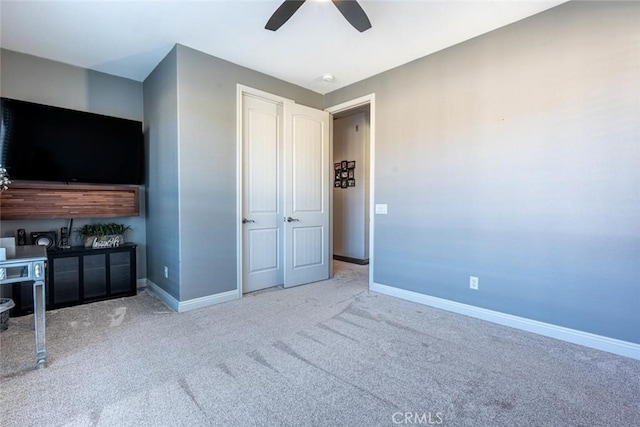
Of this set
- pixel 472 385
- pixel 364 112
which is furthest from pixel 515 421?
pixel 364 112

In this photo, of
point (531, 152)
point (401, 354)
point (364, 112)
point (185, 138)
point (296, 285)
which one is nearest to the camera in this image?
point (401, 354)

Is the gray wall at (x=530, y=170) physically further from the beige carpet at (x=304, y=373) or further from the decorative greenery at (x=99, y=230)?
the decorative greenery at (x=99, y=230)

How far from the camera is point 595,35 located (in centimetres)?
221

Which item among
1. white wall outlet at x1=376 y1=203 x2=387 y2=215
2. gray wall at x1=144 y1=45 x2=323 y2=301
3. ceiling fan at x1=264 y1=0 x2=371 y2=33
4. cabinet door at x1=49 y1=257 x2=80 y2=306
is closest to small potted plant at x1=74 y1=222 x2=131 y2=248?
cabinet door at x1=49 y1=257 x2=80 y2=306

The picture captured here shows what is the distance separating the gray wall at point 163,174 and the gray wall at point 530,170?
239 centimetres

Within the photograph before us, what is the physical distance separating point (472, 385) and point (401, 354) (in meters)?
0.49

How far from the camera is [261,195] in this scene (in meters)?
3.66

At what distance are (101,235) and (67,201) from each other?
48 centimetres

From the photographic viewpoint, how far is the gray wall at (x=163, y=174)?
3.02 m

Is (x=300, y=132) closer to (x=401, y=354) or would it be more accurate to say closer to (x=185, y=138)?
(x=185, y=138)

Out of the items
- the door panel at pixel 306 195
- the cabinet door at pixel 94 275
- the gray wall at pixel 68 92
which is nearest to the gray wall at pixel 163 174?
the gray wall at pixel 68 92

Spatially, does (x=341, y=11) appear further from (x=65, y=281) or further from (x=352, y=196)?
(x=352, y=196)

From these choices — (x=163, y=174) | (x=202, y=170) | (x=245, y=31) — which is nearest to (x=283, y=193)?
(x=202, y=170)

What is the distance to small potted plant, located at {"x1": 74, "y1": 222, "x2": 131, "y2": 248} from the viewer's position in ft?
10.8
